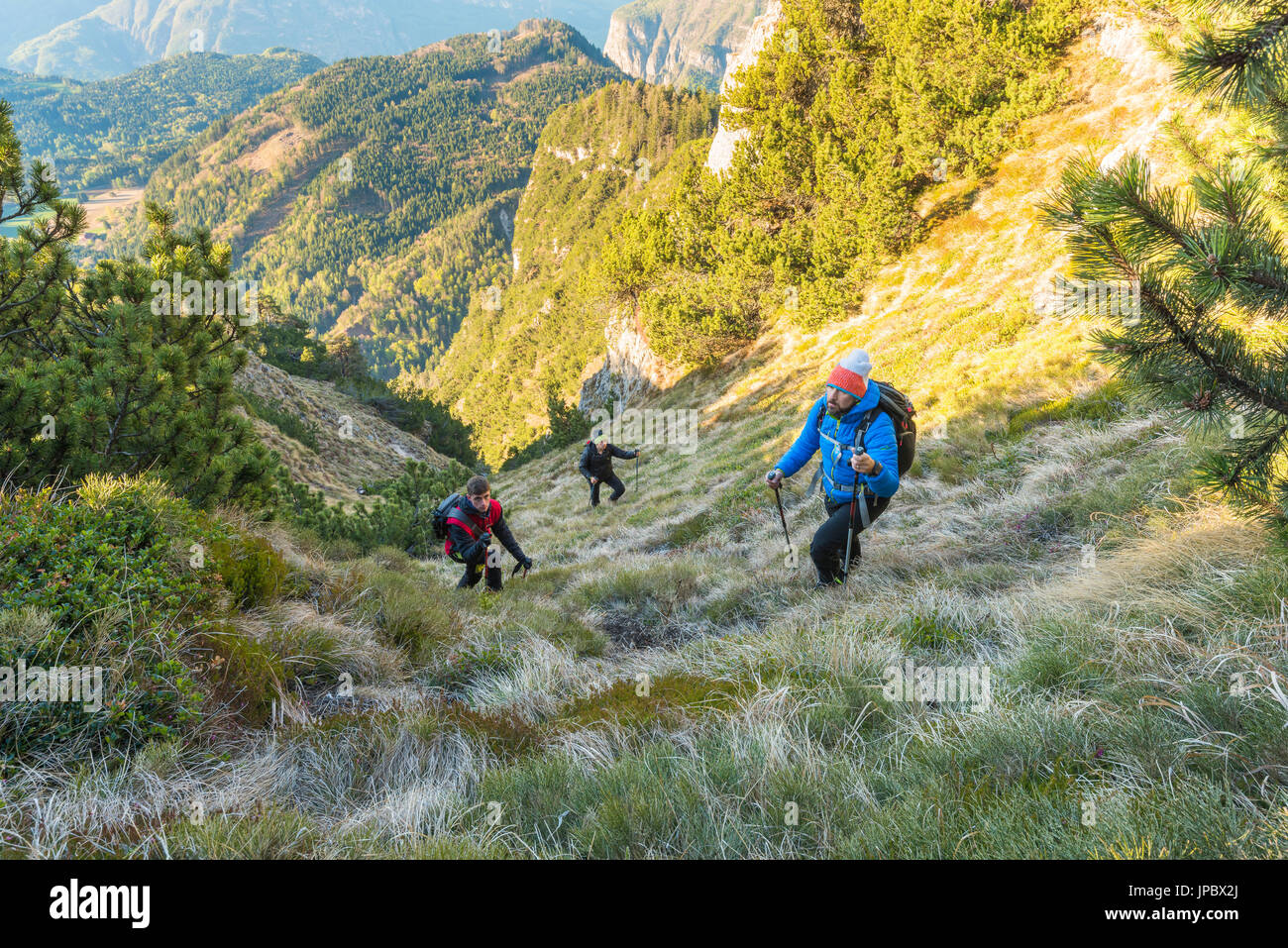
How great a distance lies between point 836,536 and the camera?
5195 millimetres

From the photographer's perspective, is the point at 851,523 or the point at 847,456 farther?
the point at 851,523

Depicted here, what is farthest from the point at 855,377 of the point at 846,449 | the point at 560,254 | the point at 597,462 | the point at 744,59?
the point at 560,254

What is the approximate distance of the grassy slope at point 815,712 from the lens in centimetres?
209

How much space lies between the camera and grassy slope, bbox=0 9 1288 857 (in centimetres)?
209

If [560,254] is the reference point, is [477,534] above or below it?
below

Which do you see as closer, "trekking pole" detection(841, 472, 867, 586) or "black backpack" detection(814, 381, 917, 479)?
"black backpack" detection(814, 381, 917, 479)

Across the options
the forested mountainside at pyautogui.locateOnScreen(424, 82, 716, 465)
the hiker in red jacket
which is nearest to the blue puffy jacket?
the hiker in red jacket

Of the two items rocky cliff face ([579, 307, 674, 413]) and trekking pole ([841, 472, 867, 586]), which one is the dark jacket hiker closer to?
trekking pole ([841, 472, 867, 586])

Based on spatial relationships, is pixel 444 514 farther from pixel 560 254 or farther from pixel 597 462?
pixel 560 254

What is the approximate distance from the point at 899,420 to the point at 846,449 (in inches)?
19.7
